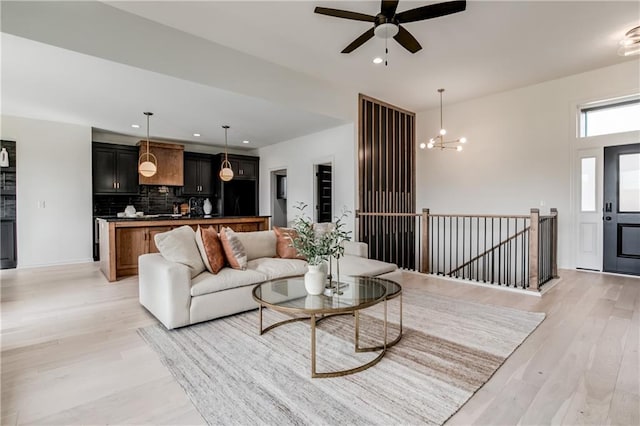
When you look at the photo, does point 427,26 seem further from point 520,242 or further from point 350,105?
point 520,242

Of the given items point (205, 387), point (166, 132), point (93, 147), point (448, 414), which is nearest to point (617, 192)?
point (448, 414)

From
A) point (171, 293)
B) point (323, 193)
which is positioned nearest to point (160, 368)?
point (171, 293)

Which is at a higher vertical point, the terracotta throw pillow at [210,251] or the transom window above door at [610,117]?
the transom window above door at [610,117]

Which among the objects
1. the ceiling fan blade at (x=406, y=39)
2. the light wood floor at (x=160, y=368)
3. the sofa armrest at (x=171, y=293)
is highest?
the ceiling fan blade at (x=406, y=39)

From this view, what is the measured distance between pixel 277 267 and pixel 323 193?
3810 mm

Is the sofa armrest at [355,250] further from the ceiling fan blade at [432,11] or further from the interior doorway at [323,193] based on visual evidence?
the ceiling fan blade at [432,11]

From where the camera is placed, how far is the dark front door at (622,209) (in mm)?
4859

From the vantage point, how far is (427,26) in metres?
3.76

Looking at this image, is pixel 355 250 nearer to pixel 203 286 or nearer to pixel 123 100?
pixel 203 286

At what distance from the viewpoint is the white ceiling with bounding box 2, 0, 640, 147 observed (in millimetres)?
3391

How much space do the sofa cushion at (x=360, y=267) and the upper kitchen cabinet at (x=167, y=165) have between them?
204 inches

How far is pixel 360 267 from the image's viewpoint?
3824 millimetres

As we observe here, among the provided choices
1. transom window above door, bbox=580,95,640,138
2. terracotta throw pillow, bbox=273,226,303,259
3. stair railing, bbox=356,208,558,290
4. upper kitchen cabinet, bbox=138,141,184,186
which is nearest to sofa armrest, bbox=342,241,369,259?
terracotta throw pillow, bbox=273,226,303,259

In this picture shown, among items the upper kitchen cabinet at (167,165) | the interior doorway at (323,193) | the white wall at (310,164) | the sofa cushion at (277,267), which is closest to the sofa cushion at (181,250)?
the sofa cushion at (277,267)
